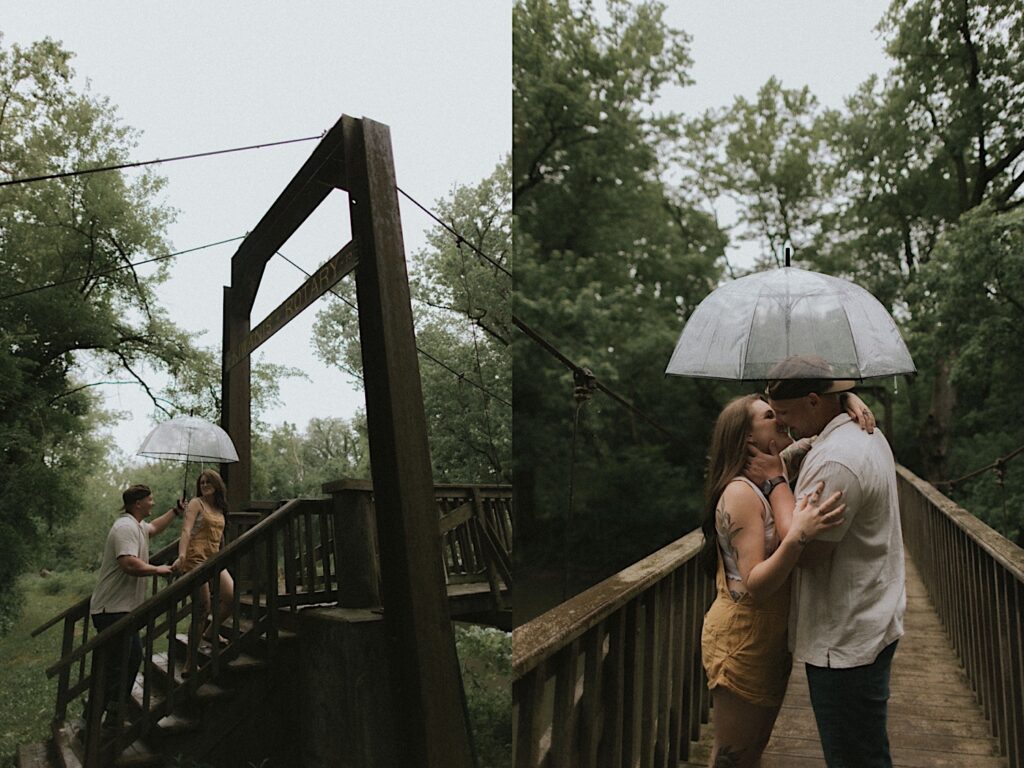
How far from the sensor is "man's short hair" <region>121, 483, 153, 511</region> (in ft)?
7.49

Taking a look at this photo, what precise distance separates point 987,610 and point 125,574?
101 inches

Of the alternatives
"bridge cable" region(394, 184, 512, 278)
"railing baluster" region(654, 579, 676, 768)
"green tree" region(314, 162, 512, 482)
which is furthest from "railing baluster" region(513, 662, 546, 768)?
"bridge cable" region(394, 184, 512, 278)

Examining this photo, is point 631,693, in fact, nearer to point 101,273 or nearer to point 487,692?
point 487,692

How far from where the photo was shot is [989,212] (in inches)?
330

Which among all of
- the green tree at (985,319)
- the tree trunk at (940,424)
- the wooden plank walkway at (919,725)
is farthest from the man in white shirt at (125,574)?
the tree trunk at (940,424)

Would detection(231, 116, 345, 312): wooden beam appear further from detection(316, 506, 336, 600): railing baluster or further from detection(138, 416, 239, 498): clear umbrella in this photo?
detection(316, 506, 336, 600): railing baluster

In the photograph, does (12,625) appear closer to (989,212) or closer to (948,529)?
(948,529)

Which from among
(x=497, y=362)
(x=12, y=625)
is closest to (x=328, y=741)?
(x=12, y=625)

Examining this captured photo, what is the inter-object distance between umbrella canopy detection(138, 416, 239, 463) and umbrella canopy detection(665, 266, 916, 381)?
1512 millimetres

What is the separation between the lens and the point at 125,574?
2.25 m

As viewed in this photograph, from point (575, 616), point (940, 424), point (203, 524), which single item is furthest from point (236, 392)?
point (940, 424)

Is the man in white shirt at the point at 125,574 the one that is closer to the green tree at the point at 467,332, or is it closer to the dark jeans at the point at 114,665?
the dark jeans at the point at 114,665

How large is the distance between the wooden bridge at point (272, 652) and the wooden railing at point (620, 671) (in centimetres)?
Result: 84

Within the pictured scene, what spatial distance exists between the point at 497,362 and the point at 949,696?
195cm
